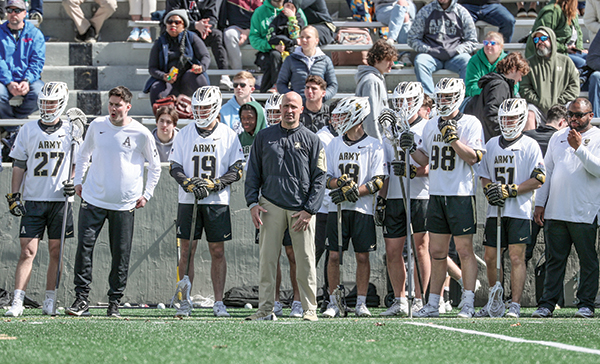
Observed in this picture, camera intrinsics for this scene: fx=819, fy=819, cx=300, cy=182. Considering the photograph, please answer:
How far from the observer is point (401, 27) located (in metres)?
13.3

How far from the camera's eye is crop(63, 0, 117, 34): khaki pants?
1379 centimetres

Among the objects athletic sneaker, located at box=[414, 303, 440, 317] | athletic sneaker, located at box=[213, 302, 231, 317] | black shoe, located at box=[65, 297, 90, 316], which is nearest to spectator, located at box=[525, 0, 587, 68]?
athletic sneaker, located at box=[414, 303, 440, 317]

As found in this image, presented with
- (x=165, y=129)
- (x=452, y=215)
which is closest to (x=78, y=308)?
(x=165, y=129)

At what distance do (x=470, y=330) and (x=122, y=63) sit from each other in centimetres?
931

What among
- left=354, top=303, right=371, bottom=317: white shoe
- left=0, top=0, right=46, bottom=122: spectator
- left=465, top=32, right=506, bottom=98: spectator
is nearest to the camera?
left=354, top=303, right=371, bottom=317: white shoe

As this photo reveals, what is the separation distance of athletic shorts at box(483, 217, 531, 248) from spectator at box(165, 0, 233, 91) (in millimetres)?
5827

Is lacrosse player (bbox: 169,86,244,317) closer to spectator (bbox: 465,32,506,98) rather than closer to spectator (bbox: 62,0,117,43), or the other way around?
spectator (bbox: 465,32,506,98)

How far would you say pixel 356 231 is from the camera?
8125 millimetres

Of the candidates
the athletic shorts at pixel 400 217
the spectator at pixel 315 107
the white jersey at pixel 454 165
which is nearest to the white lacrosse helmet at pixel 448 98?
the white jersey at pixel 454 165

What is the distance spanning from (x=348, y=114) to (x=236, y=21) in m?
5.63

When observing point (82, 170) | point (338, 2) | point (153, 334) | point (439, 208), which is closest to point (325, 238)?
point (439, 208)

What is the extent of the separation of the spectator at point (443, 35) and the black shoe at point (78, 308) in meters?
6.12

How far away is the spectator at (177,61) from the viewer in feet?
38.2

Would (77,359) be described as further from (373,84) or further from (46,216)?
(373,84)
